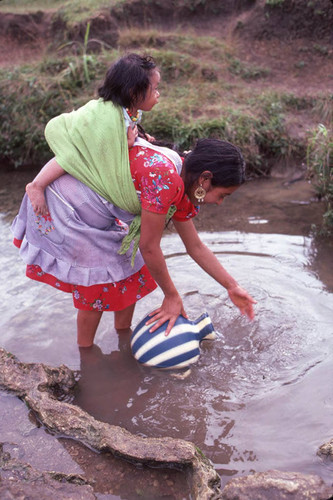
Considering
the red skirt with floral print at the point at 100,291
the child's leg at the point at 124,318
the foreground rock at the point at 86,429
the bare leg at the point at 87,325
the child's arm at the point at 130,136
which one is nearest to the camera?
the foreground rock at the point at 86,429

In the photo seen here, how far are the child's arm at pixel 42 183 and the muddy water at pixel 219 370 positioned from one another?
1.02 m

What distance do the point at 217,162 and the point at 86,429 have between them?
1380 millimetres

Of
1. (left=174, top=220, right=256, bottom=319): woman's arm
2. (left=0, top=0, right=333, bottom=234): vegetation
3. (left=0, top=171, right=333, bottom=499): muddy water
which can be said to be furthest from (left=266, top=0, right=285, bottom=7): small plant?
(left=174, top=220, right=256, bottom=319): woman's arm

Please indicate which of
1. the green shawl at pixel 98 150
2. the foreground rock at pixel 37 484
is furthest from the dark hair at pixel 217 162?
the foreground rock at pixel 37 484

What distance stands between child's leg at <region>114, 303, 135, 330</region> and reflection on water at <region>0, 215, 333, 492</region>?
0.08 m

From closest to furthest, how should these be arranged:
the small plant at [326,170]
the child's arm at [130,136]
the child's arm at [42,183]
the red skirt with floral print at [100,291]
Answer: the child's arm at [130,136] < the child's arm at [42,183] < the red skirt with floral print at [100,291] < the small plant at [326,170]

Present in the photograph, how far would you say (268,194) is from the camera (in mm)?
5559

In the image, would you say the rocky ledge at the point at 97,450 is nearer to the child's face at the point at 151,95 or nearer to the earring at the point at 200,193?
the earring at the point at 200,193

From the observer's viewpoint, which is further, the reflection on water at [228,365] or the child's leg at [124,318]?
the child's leg at [124,318]

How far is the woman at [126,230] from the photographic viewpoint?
2469 mm

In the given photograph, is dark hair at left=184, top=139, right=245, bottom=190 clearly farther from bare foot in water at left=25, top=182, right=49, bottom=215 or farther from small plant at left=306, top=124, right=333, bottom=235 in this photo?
small plant at left=306, top=124, right=333, bottom=235

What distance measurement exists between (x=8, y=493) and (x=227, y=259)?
106 inches

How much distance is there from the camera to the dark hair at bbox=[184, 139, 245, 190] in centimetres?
247

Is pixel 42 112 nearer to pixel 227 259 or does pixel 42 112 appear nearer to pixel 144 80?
A: pixel 227 259
